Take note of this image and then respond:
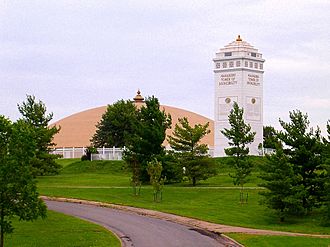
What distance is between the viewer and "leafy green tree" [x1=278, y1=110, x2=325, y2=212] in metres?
46.9

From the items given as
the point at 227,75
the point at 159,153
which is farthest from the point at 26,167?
the point at 227,75

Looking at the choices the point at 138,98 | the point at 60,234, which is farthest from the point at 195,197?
the point at 138,98

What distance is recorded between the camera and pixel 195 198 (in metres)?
51.4

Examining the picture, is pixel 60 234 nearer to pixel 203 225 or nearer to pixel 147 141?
pixel 203 225

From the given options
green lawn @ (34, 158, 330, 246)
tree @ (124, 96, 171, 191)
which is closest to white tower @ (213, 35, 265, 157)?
green lawn @ (34, 158, 330, 246)

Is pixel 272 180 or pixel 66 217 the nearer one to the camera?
pixel 66 217

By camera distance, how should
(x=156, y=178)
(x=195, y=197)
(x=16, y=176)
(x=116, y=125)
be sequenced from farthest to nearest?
(x=116, y=125), (x=195, y=197), (x=156, y=178), (x=16, y=176)

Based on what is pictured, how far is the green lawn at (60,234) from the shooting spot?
33.9 meters

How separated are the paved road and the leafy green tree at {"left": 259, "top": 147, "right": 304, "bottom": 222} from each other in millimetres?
7927

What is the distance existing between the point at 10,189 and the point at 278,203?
1810 cm

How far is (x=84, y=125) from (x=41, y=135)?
196 ft

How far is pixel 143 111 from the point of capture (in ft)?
206

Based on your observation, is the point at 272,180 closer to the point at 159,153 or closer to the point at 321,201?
the point at 321,201

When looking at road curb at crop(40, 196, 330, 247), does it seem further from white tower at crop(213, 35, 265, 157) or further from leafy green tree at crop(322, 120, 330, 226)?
white tower at crop(213, 35, 265, 157)
